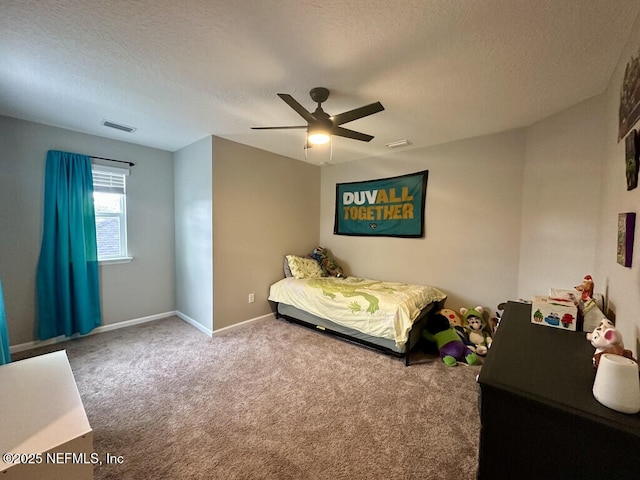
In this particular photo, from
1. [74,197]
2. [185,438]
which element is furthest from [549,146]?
[74,197]

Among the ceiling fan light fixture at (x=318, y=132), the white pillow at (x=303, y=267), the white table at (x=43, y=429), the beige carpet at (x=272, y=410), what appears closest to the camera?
the white table at (x=43, y=429)

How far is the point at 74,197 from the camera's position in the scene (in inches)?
114

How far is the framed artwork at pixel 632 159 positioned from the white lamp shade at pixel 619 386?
96cm

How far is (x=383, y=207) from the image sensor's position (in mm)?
3703

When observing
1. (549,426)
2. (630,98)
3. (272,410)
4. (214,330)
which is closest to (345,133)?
(630,98)

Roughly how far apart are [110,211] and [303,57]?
3.16 meters

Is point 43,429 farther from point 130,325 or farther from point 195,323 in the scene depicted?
point 130,325

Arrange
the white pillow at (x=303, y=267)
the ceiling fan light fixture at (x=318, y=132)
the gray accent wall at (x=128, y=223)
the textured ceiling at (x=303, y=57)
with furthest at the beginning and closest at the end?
the white pillow at (x=303, y=267) → the gray accent wall at (x=128, y=223) → the ceiling fan light fixture at (x=318, y=132) → the textured ceiling at (x=303, y=57)

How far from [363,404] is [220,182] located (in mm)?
2745

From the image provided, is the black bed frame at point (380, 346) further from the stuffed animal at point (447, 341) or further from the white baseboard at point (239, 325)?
the white baseboard at point (239, 325)

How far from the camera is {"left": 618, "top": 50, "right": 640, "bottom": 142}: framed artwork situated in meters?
1.19

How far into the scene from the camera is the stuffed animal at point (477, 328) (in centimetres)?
263

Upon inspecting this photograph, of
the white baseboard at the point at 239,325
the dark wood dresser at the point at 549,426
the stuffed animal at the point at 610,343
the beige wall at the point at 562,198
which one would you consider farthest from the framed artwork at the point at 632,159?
the white baseboard at the point at 239,325

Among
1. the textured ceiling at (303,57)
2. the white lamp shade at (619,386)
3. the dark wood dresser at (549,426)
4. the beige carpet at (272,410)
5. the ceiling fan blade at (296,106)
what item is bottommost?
the beige carpet at (272,410)
